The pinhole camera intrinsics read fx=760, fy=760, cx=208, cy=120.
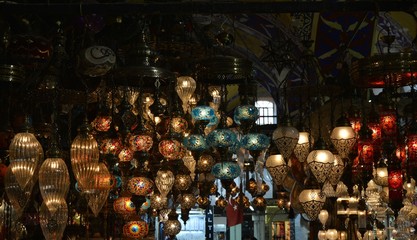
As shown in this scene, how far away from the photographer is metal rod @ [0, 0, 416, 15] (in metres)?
4.15

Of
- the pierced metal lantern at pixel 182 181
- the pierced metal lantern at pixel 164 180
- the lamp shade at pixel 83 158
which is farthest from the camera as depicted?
the pierced metal lantern at pixel 182 181

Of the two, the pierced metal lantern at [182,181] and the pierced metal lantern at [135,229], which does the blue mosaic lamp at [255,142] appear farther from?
the pierced metal lantern at [135,229]

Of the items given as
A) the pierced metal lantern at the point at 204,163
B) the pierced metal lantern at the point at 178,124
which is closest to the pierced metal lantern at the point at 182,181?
the pierced metal lantern at the point at 204,163

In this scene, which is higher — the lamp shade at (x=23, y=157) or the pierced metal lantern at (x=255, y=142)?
the pierced metal lantern at (x=255, y=142)

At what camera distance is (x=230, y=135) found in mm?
6250

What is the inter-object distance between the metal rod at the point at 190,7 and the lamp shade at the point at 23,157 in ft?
2.39

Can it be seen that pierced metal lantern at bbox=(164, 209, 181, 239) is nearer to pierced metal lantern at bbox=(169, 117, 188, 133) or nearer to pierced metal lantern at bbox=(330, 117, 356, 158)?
pierced metal lantern at bbox=(169, 117, 188, 133)

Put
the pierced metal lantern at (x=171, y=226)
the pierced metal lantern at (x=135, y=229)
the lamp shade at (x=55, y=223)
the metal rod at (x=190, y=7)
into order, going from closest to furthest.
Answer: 1. the metal rod at (x=190, y=7)
2. the lamp shade at (x=55, y=223)
3. the pierced metal lantern at (x=135, y=229)
4. the pierced metal lantern at (x=171, y=226)

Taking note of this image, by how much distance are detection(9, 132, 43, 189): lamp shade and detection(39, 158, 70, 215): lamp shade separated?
0.23 ft

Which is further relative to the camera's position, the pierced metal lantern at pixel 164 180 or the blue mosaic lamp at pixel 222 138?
the pierced metal lantern at pixel 164 180

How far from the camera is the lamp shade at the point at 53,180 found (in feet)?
14.1

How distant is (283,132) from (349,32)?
419 centimetres

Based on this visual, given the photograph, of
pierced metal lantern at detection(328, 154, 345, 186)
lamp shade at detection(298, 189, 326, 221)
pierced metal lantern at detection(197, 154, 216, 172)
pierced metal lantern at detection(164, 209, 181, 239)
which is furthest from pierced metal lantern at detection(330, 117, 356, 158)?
pierced metal lantern at detection(164, 209, 181, 239)

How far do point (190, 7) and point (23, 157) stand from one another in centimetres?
126
